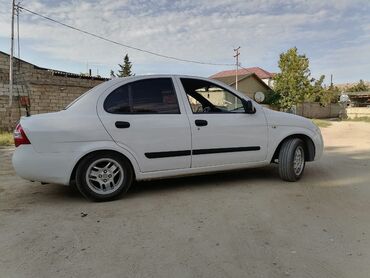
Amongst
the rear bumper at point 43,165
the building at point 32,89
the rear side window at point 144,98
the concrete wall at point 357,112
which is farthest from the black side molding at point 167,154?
the concrete wall at point 357,112

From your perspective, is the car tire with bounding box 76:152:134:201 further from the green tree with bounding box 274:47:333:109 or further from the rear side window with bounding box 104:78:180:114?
the green tree with bounding box 274:47:333:109

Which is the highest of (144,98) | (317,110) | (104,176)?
(317,110)

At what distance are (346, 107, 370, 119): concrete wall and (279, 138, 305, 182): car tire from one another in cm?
3920

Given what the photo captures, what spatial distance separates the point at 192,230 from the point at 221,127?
191 cm

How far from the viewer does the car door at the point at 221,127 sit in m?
5.00

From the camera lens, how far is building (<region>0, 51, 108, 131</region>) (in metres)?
16.3

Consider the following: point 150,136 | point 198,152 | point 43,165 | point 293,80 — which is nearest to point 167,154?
point 150,136

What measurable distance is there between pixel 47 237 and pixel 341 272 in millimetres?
2610

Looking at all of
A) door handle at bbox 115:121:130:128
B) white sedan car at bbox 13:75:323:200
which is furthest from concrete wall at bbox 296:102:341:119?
door handle at bbox 115:121:130:128

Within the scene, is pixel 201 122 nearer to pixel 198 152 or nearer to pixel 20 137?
pixel 198 152

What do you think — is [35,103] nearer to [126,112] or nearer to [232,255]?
[126,112]

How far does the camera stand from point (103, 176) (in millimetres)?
4578

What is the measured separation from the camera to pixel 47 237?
11.3 ft

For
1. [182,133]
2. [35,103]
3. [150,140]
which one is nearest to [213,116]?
[182,133]
